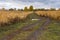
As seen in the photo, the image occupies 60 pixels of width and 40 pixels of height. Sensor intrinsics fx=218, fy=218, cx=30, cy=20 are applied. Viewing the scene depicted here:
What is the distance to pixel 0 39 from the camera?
13.6 m

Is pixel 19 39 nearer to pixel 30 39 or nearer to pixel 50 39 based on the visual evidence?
pixel 30 39

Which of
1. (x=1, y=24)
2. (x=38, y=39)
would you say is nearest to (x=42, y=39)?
(x=38, y=39)

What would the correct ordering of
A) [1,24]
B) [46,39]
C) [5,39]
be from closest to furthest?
1. [5,39]
2. [46,39]
3. [1,24]

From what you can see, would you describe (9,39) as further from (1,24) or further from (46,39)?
(1,24)

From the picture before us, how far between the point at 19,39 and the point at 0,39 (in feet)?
3.92

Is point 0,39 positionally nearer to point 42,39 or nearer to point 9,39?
point 9,39

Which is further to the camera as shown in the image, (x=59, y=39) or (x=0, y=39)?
(x=59, y=39)

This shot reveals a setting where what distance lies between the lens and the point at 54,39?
14.6 meters

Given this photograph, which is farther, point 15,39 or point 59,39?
point 59,39

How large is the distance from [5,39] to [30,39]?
61.2 inches

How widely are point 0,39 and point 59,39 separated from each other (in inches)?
157

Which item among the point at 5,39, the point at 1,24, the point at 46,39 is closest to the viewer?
the point at 5,39

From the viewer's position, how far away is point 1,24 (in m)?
23.2

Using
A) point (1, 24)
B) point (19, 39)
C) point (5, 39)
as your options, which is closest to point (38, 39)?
point (19, 39)
